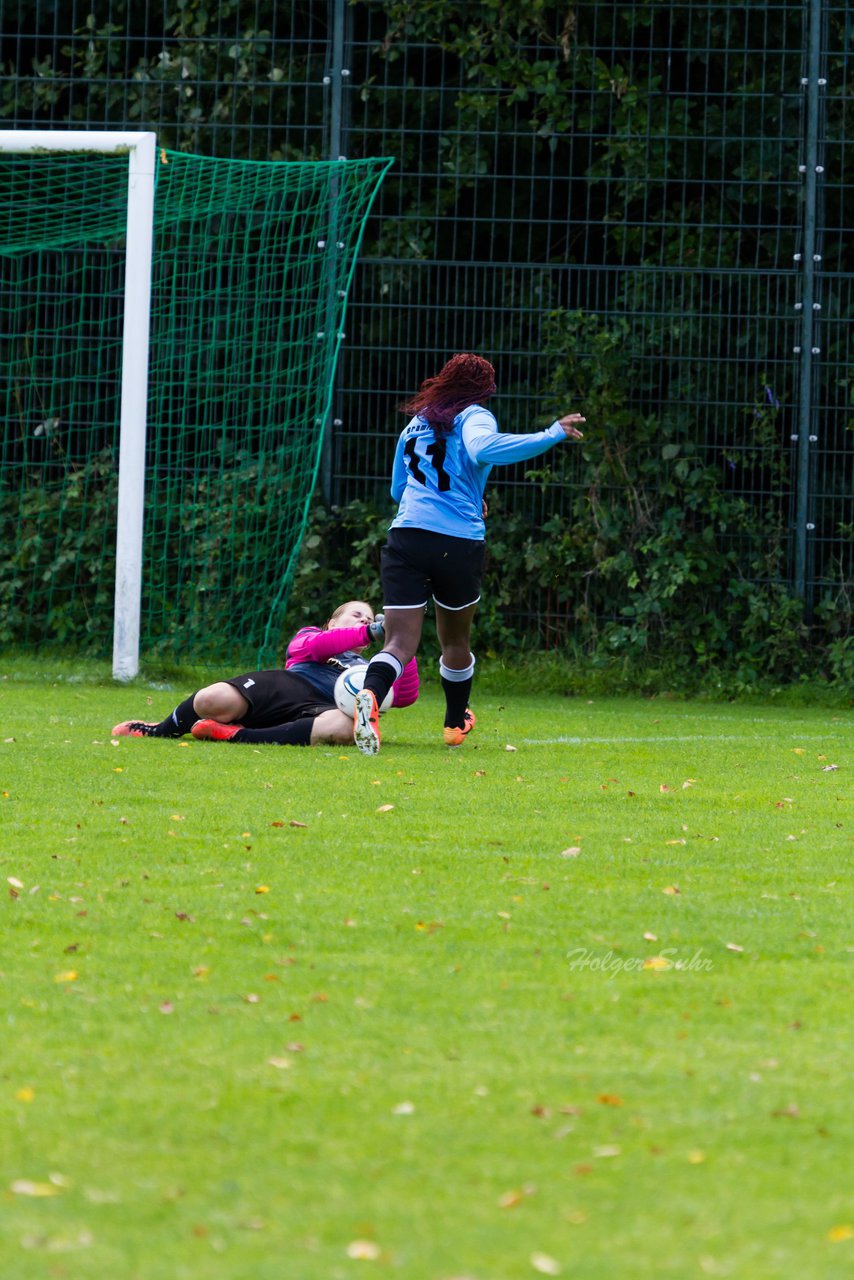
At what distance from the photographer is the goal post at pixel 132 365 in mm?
10742

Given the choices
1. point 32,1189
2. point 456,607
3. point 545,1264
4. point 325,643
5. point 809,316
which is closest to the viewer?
point 545,1264

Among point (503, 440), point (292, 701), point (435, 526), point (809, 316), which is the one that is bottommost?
point (292, 701)

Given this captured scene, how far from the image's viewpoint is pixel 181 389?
41.8 feet

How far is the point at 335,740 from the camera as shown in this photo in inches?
332

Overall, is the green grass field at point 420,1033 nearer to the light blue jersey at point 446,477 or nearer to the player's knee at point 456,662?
the player's knee at point 456,662

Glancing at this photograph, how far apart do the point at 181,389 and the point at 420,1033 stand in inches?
378

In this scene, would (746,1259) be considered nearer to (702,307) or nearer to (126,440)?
(126,440)

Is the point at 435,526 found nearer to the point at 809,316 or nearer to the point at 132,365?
the point at 132,365

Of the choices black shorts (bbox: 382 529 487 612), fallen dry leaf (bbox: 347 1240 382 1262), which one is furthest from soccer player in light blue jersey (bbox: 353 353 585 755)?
fallen dry leaf (bbox: 347 1240 382 1262)

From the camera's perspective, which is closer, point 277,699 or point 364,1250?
point 364,1250

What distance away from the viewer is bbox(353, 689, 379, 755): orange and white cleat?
7.90m

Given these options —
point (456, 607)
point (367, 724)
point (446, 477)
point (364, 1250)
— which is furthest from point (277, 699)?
point (364, 1250)

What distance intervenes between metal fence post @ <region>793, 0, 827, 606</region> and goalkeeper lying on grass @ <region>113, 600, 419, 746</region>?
4376 millimetres

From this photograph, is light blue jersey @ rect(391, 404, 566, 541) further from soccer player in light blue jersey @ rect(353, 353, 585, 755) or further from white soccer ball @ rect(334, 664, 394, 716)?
white soccer ball @ rect(334, 664, 394, 716)
